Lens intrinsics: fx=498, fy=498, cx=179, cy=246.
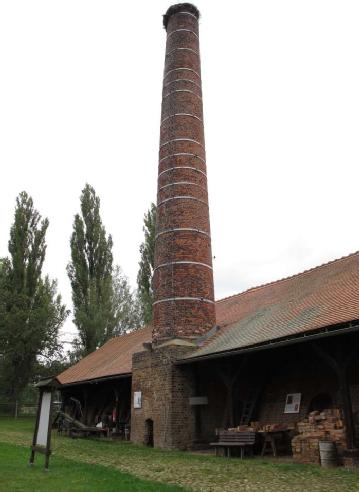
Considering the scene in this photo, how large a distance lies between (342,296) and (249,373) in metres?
3.79

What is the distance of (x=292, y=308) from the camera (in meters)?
12.8

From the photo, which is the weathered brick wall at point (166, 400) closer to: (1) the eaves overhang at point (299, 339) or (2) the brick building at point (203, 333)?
(2) the brick building at point (203, 333)

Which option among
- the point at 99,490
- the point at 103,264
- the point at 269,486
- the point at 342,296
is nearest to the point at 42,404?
the point at 99,490

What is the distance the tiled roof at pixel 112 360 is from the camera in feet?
61.9

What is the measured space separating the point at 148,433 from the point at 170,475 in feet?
21.2

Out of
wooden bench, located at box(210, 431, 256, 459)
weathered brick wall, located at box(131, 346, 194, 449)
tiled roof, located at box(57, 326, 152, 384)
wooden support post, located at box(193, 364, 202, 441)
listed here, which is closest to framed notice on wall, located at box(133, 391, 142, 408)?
weathered brick wall, located at box(131, 346, 194, 449)

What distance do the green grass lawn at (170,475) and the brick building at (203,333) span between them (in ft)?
5.58

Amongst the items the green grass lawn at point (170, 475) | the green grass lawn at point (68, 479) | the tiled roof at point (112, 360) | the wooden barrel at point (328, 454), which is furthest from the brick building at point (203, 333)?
the green grass lawn at point (68, 479)

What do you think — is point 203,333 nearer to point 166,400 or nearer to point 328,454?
point 166,400

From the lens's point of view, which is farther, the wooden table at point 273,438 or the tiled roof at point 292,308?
the wooden table at point 273,438

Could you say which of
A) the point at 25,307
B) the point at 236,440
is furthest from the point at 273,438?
the point at 25,307

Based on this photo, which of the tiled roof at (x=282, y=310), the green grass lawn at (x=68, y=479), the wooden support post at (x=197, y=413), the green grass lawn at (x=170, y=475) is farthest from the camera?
the wooden support post at (x=197, y=413)

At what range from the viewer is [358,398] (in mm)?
10320

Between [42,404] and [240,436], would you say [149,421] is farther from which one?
[42,404]
